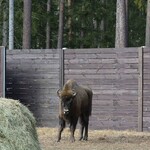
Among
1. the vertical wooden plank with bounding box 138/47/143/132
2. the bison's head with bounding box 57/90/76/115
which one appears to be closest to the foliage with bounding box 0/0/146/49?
the vertical wooden plank with bounding box 138/47/143/132

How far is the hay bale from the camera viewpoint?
320 inches

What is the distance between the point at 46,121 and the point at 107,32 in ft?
73.6

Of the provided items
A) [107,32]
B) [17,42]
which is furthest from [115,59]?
[107,32]

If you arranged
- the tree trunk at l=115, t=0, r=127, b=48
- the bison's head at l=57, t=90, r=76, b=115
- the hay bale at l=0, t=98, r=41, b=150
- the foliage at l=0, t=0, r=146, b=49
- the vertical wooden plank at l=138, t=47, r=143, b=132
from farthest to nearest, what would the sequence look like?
the foliage at l=0, t=0, r=146, b=49 < the tree trunk at l=115, t=0, r=127, b=48 < the vertical wooden plank at l=138, t=47, r=143, b=132 < the bison's head at l=57, t=90, r=76, b=115 < the hay bale at l=0, t=98, r=41, b=150

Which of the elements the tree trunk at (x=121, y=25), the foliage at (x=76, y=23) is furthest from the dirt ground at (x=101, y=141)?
the foliage at (x=76, y=23)

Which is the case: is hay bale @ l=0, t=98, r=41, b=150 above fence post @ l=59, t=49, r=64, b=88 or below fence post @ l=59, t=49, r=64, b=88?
below

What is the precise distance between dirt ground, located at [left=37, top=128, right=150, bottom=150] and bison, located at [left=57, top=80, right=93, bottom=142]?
389 millimetres

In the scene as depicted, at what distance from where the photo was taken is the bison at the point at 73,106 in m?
14.1

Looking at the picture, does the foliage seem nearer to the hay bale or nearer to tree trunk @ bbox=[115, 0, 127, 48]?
tree trunk @ bbox=[115, 0, 127, 48]

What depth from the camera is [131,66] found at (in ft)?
55.8

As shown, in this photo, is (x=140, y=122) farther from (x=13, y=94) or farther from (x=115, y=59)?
(x=13, y=94)

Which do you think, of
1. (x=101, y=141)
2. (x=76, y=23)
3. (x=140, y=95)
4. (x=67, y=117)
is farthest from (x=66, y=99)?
(x=76, y=23)

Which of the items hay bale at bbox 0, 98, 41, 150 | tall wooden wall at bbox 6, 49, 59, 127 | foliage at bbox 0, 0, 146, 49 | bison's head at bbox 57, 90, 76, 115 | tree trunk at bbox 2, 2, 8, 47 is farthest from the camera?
foliage at bbox 0, 0, 146, 49

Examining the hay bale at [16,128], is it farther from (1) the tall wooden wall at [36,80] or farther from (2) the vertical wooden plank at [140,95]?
(1) the tall wooden wall at [36,80]
